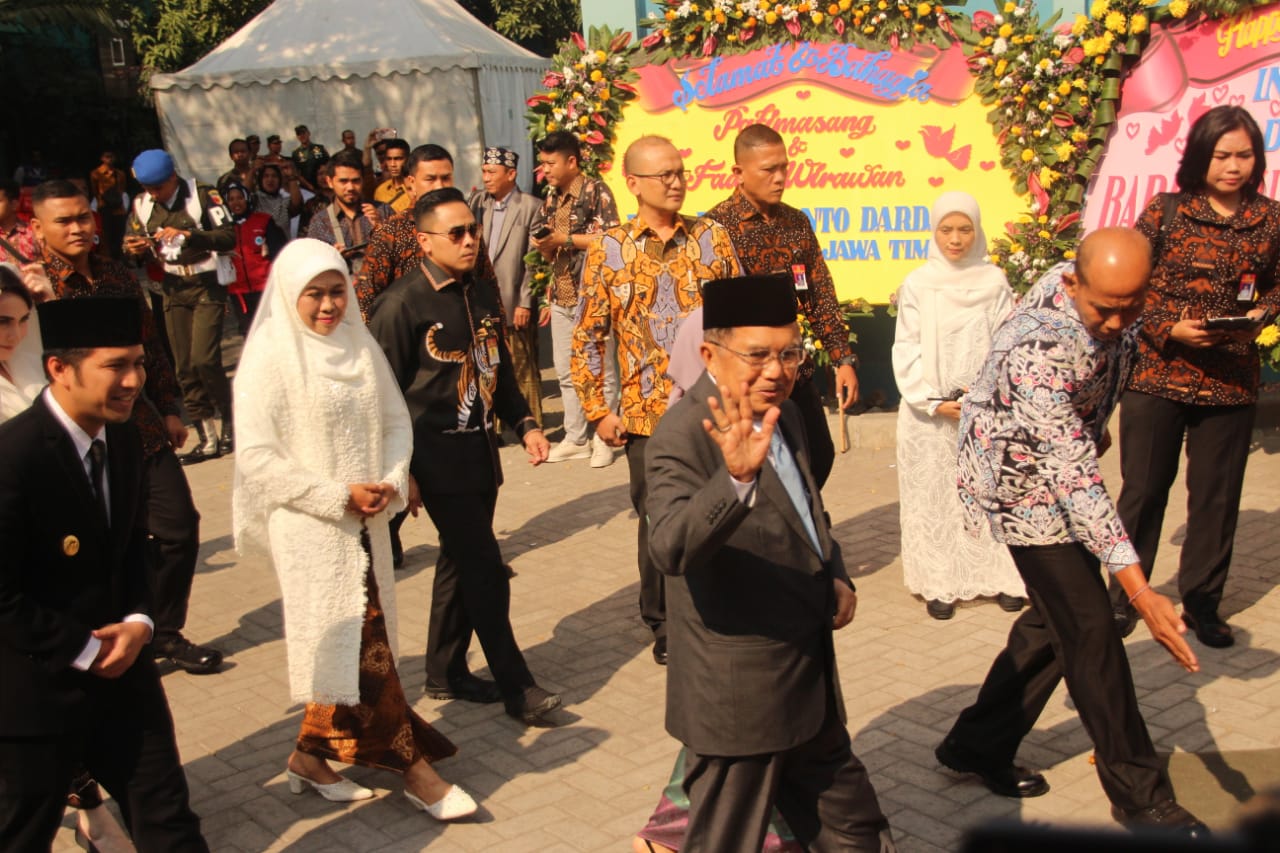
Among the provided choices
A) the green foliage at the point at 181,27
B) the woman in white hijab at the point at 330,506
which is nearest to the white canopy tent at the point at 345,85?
the green foliage at the point at 181,27

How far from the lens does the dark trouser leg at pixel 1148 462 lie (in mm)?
6301

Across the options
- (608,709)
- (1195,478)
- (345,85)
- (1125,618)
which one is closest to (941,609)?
(1125,618)

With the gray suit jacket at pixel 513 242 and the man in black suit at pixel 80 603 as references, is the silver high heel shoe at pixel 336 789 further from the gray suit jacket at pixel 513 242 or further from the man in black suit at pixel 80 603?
the gray suit jacket at pixel 513 242

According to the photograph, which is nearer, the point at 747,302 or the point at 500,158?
the point at 747,302

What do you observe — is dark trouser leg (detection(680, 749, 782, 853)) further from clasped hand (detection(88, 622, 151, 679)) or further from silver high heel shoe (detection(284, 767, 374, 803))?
silver high heel shoe (detection(284, 767, 374, 803))

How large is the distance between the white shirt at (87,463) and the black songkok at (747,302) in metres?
1.78

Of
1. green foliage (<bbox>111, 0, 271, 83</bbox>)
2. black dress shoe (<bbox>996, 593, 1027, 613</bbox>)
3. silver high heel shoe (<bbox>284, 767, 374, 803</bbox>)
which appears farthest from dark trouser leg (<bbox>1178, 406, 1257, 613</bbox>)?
green foliage (<bbox>111, 0, 271, 83</bbox>)

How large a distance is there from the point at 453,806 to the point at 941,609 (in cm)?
290

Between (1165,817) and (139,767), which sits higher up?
(139,767)

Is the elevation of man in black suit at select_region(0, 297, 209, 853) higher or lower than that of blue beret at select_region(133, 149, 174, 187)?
lower

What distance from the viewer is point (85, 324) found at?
382 cm

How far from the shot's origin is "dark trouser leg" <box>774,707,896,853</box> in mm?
3879

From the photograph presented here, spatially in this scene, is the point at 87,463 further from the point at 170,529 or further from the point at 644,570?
the point at 644,570

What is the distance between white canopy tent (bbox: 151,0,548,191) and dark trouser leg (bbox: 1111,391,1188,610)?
12.6 m
